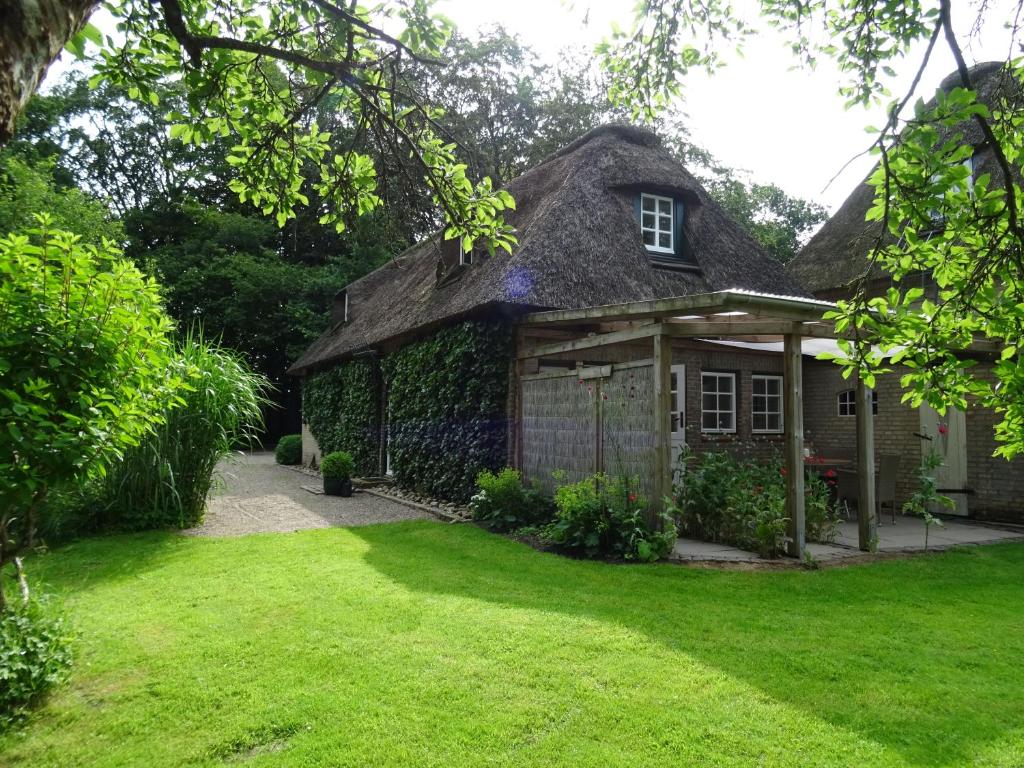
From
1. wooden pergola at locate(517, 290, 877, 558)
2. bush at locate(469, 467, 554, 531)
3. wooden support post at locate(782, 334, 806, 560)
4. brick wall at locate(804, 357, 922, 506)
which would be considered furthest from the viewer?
brick wall at locate(804, 357, 922, 506)

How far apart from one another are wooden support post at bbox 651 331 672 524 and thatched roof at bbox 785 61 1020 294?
21.8ft

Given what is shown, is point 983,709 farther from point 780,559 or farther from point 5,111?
point 5,111

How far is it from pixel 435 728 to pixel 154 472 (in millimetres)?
6492

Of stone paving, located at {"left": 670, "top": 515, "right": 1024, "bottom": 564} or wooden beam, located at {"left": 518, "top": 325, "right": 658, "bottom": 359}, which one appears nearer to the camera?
stone paving, located at {"left": 670, "top": 515, "right": 1024, "bottom": 564}

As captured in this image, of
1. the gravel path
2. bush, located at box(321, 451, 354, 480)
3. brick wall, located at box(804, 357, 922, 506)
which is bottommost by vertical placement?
the gravel path

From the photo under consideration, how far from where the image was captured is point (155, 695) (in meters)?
3.32

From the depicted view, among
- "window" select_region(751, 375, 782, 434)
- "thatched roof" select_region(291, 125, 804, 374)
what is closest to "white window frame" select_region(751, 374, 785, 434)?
"window" select_region(751, 375, 782, 434)

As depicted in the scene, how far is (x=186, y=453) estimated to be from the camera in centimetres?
807

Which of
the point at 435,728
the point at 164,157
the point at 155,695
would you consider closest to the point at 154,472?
the point at 155,695

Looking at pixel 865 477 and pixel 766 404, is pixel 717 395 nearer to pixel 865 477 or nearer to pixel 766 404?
pixel 766 404

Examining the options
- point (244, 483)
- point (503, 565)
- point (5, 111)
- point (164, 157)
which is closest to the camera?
point (5, 111)

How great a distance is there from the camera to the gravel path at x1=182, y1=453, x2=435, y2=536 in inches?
337

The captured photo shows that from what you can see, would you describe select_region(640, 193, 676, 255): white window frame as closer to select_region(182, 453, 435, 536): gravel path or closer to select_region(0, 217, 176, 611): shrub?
select_region(182, 453, 435, 536): gravel path

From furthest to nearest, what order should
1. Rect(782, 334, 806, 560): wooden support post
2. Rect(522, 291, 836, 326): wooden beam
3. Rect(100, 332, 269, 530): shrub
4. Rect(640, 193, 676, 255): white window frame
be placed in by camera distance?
Rect(640, 193, 676, 255): white window frame → Rect(100, 332, 269, 530): shrub → Rect(782, 334, 806, 560): wooden support post → Rect(522, 291, 836, 326): wooden beam
